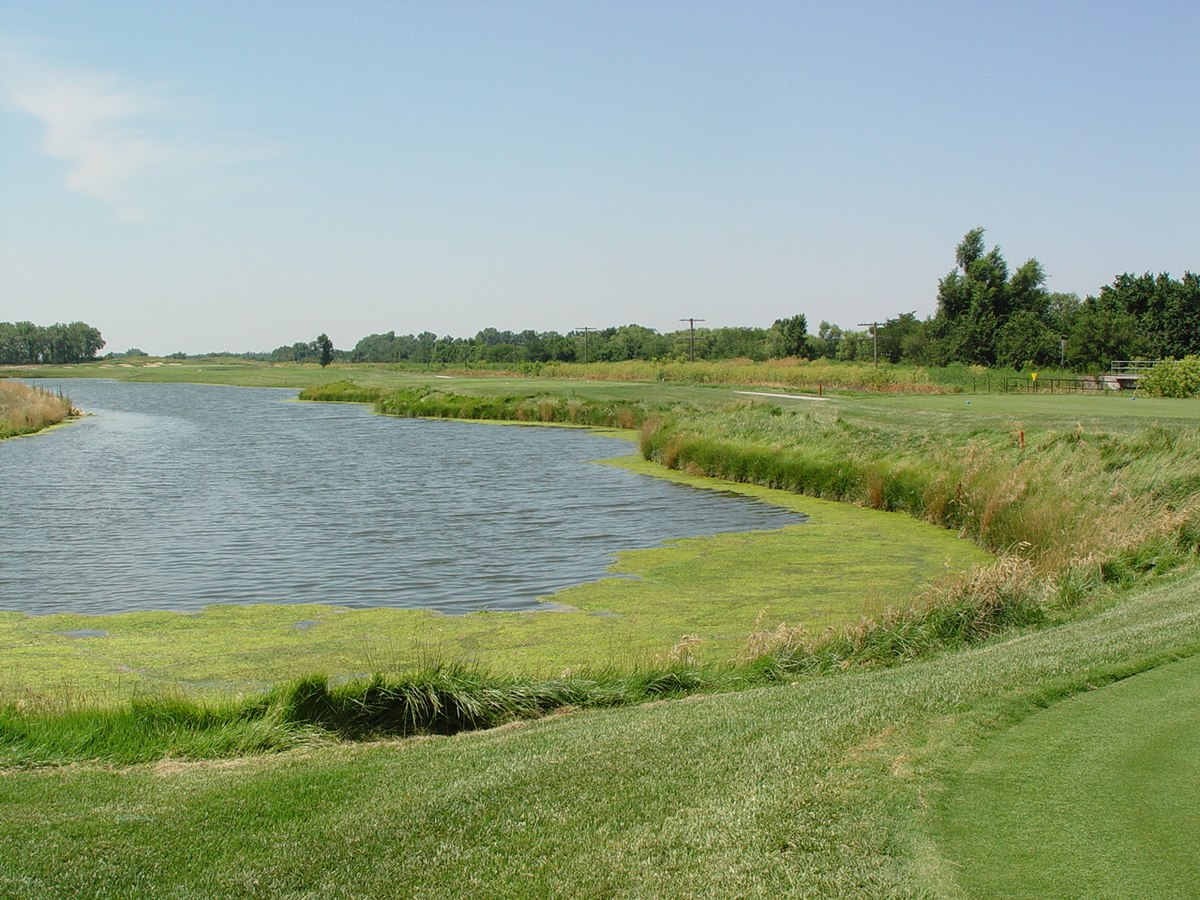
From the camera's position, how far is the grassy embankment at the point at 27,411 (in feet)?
155

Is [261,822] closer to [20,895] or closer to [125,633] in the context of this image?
[20,895]

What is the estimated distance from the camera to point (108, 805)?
594 centimetres

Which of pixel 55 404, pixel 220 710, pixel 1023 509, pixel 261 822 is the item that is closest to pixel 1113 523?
pixel 1023 509

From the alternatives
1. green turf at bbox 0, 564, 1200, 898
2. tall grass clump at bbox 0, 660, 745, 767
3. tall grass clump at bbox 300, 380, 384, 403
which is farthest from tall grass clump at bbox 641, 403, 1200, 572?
tall grass clump at bbox 300, 380, 384, 403

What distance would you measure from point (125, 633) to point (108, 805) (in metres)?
8.57

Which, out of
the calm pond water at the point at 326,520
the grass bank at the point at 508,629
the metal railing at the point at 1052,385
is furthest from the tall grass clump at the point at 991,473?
the metal railing at the point at 1052,385

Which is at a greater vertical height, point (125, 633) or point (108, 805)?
point (108, 805)

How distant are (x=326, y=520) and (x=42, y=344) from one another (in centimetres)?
18301

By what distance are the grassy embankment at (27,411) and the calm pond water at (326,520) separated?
493 centimetres

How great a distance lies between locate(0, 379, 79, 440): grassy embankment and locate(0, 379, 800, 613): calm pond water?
4.93 metres

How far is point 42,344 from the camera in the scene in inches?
7244

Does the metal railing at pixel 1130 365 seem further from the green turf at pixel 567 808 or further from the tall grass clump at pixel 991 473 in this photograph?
the green turf at pixel 567 808

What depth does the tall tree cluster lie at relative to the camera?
17625cm

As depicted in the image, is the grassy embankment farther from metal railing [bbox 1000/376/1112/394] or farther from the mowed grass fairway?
metal railing [bbox 1000/376/1112/394]
